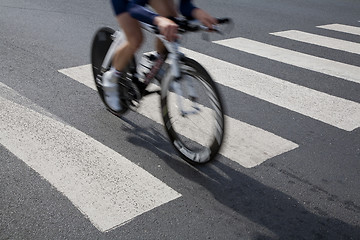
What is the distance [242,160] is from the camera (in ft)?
13.3

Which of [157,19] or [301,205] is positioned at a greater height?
[157,19]

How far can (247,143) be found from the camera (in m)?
4.32

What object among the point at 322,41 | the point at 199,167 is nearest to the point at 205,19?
the point at 199,167

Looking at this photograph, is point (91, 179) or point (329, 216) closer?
point (329, 216)

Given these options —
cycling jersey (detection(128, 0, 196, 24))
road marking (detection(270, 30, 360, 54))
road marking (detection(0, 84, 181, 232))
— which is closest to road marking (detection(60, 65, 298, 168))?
road marking (detection(0, 84, 181, 232))

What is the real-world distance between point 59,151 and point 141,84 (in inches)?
33.7

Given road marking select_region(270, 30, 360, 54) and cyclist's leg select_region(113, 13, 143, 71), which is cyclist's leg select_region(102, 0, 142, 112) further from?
road marking select_region(270, 30, 360, 54)

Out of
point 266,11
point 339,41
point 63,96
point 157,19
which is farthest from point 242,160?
point 266,11

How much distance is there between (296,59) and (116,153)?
3.60 m

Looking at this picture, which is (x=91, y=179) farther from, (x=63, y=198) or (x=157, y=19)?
(x=157, y=19)

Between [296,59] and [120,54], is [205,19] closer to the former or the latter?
[120,54]

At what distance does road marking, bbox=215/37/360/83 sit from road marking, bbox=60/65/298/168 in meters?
2.11

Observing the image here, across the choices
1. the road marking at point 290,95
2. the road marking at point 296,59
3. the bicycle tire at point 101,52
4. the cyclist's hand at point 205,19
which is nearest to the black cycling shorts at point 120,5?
the cyclist's hand at point 205,19

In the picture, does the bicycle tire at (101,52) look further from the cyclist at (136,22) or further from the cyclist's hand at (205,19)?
the cyclist's hand at (205,19)
